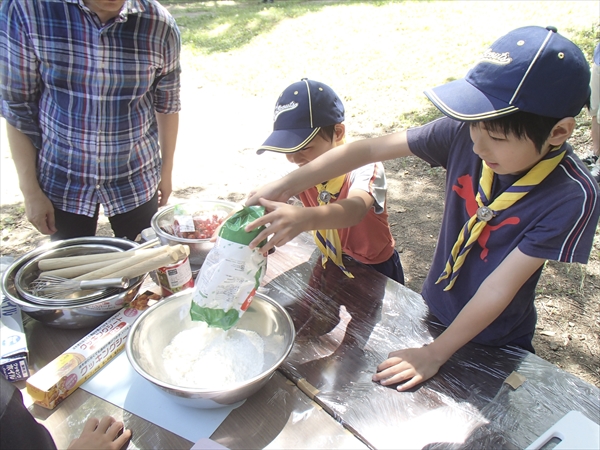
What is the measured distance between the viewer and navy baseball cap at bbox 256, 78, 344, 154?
1.72 metres

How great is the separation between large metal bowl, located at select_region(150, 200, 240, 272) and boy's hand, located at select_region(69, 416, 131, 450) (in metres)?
0.65

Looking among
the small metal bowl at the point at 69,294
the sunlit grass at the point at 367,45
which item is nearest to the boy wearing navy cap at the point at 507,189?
the small metal bowl at the point at 69,294

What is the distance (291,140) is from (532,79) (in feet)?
2.83

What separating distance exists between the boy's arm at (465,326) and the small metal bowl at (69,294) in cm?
83

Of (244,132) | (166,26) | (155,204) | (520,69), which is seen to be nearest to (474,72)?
(520,69)

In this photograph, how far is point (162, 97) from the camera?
2.09 meters

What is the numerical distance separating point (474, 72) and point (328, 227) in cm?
61

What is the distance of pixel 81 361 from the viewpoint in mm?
1184

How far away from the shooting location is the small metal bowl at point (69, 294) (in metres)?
1.31

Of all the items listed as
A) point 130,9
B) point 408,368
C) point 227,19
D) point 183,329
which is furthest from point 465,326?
point 227,19

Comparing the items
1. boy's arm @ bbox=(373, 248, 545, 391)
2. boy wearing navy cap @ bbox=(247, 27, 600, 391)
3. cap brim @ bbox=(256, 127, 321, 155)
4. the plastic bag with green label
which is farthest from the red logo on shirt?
the plastic bag with green label

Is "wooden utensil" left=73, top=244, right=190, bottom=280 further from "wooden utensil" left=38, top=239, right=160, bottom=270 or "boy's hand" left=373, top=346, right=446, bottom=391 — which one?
"boy's hand" left=373, top=346, right=446, bottom=391

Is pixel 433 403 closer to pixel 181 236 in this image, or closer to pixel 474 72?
pixel 474 72

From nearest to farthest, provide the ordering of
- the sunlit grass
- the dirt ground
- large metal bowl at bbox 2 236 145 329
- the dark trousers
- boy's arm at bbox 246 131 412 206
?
large metal bowl at bbox 2 236 145 329 < boy's arm at bbox 246 131 412 206 < the dark trousers < the dirt ground < the sunlit grass
